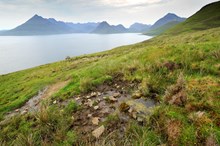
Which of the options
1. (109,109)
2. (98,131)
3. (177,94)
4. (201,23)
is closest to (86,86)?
(109,109)

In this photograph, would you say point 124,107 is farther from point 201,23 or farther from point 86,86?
point 201,23

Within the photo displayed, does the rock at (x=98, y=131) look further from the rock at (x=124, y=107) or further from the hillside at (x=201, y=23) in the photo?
the hillside at (x=201, y=23)

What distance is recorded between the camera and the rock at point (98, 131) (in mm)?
5132

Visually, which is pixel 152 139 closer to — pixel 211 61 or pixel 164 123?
pixel 164 123

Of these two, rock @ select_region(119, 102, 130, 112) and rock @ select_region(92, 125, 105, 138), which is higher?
rock @ select_region(119, 102, 130, 112)

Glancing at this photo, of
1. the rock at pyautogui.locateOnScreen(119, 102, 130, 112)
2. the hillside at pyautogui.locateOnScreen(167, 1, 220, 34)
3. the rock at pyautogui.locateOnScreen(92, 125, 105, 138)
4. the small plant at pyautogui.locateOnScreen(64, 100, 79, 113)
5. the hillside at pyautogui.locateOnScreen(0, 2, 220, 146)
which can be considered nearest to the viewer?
the hillside at pyautogui.locateOnScreen(0, 2, 220, 146)

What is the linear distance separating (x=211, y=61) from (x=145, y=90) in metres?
3.99

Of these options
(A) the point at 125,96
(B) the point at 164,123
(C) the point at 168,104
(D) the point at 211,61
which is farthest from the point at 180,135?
(D) the point at 211,61

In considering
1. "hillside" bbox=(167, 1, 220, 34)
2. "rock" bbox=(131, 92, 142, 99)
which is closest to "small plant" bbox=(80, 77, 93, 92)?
"rock" bbox=(131, 92, 142, 99)

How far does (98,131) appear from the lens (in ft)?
17.3

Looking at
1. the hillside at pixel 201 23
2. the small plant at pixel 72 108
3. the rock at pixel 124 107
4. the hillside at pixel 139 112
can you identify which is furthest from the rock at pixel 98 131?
the hillside at pixel 201 23

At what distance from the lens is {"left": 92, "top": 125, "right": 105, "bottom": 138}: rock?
513 cm

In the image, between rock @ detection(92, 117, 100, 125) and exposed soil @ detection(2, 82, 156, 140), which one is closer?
exposed soil @ detection(2, 82, 156, 140)

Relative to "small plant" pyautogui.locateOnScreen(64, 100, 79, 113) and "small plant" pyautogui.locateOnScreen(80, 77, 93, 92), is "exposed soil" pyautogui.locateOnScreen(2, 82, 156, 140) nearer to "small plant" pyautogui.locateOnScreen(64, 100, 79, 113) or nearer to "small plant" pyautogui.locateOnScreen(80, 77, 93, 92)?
"small plant" pyautogui.locateOnScreen(64, 100, 79, 113)
